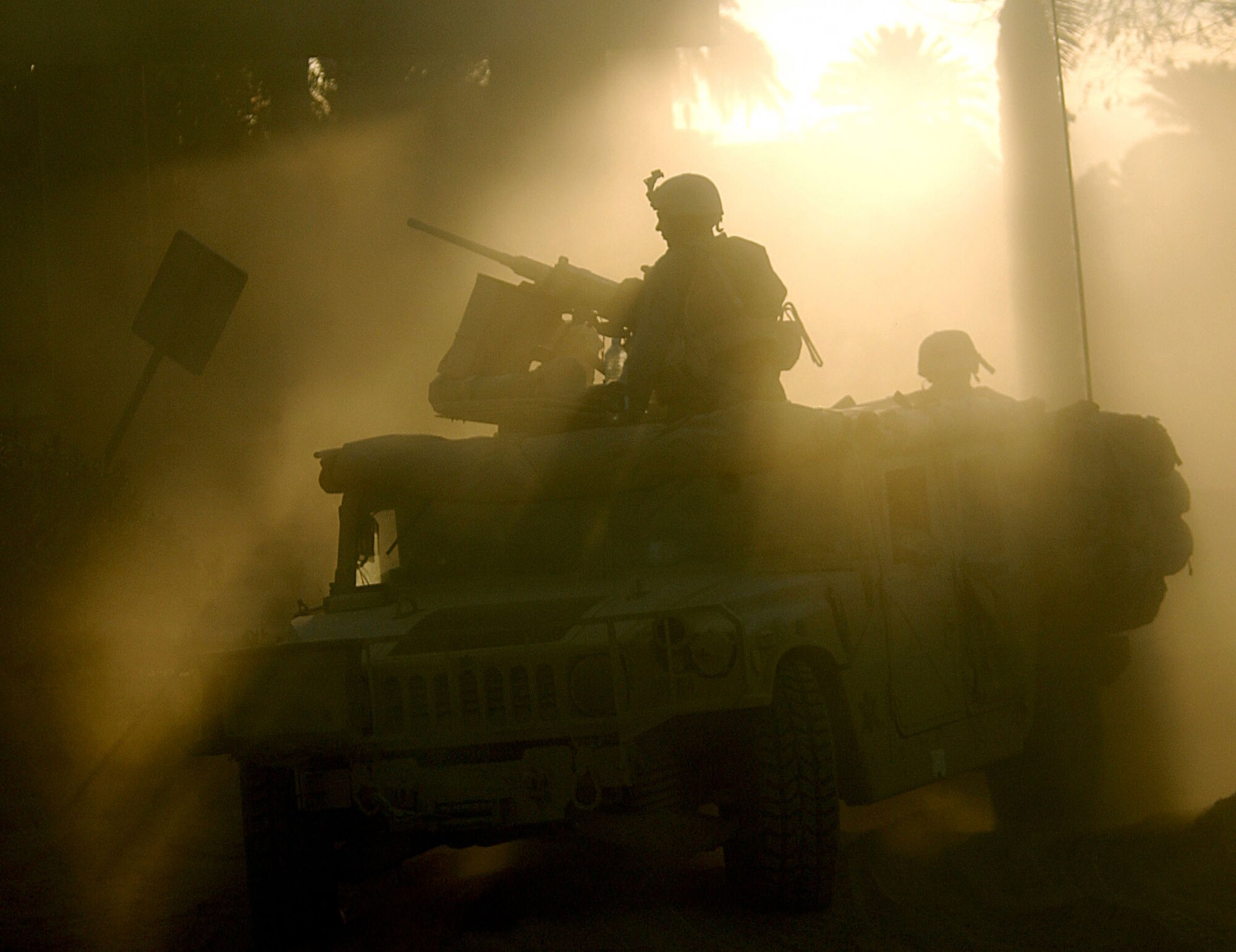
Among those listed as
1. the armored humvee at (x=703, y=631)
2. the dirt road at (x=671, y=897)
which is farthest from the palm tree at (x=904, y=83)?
the dirt road at (x=671, y=897)

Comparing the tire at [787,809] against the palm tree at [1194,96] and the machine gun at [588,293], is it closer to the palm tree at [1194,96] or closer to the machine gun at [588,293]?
the machine gun at [588,293]

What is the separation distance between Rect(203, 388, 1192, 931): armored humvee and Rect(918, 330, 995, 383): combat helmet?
92 cm

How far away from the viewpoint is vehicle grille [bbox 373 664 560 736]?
4832 millimetres

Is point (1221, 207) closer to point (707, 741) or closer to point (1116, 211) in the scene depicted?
point (1116, 211)

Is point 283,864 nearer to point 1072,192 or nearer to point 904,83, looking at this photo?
point 904,83

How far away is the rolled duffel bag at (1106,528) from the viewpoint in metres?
7.63

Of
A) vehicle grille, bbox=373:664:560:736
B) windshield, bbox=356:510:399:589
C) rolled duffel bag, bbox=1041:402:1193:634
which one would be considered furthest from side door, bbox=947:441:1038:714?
vehicle grille, bbox=373:664:560:736

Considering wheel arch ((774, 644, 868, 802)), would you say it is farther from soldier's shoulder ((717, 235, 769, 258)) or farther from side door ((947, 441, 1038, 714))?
soldier's shoulder ((717, 235, 769, 258))

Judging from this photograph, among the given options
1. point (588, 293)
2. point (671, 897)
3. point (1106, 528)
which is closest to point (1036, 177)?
point (1106, 528)

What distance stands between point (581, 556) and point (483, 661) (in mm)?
1207

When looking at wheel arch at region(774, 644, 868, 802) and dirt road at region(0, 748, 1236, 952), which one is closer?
dirt road at region(0, 748, 1236, 952)

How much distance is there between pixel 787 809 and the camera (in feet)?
16.2

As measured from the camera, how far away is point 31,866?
274 inches

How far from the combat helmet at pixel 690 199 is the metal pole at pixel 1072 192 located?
19.6 feet
